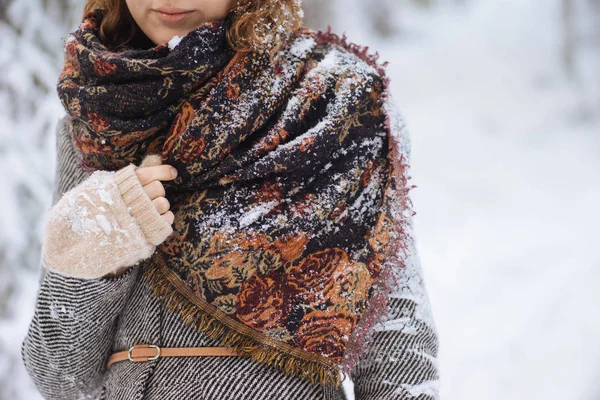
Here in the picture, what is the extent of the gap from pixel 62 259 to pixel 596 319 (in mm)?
2917

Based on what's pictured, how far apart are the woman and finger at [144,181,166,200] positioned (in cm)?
2

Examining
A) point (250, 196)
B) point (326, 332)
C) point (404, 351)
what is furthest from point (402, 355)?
point (250, 196)

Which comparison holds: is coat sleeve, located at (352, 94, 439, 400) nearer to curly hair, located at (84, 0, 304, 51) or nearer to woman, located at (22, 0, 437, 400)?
woman, located at (22, 0, 437, 400)

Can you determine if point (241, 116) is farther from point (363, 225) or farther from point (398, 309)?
point (398, 309)

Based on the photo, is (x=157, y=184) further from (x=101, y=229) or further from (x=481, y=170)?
(x=481, y=170)

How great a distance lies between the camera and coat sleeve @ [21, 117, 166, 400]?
2.81 ft

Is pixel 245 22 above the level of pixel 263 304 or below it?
above

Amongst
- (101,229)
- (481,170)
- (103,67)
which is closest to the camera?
(101,229)

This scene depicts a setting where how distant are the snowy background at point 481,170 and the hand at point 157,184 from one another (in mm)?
1409

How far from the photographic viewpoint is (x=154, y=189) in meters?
0.90

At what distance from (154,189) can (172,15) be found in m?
0.29

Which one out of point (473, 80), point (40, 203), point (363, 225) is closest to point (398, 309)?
point (363, 225)

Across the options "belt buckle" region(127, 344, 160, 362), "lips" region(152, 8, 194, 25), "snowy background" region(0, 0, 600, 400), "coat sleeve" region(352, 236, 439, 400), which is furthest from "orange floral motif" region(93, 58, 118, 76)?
"snowy background" region(0, 0, 600, 400)

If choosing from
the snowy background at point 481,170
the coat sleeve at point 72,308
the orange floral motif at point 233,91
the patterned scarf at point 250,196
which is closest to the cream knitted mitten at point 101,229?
the coat sleeve at point 72,308
